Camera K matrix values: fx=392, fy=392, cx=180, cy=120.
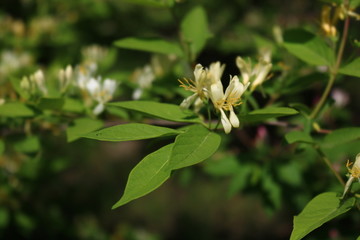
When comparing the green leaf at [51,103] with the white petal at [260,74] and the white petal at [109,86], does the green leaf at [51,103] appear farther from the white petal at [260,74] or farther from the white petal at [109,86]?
the white petal at [260,74]

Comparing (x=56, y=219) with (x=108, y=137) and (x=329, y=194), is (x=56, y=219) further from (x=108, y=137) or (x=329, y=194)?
(x=329, y=194)

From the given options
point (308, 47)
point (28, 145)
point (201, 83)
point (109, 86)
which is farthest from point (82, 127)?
point (308, 47)

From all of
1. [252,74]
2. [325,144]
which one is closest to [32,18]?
[252,74]

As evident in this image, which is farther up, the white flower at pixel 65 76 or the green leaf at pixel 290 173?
the white flower at pixel 65 76

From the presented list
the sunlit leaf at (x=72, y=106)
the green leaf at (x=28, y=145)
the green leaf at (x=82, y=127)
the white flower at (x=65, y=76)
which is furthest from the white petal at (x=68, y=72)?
the green leaf at (x=28, y=145)

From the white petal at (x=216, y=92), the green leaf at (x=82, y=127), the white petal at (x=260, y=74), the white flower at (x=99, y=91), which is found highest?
the white petal at (x=216, y=92)

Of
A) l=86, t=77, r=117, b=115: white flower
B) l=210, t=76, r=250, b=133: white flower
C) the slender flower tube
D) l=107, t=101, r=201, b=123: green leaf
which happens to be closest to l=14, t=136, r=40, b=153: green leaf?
l=86, t=77, r=117, b=115: white flower
